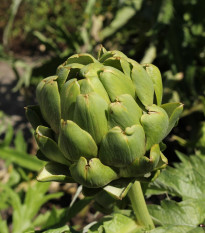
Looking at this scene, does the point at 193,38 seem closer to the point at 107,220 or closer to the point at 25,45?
the point at 107,220

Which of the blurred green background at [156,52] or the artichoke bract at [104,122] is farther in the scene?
the blurred green background at [156,52]

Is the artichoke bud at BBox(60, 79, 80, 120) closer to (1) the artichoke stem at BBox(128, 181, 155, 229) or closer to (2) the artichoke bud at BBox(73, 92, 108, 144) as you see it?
(2) the artichoke bud at BBox(73, 92, 108, 144)

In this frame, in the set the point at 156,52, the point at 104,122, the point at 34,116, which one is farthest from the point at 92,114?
the point at 156,52

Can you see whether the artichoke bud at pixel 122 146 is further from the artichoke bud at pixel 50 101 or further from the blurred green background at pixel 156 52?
the blurred green background at pixel 156 52

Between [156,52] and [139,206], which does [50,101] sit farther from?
[156,52]

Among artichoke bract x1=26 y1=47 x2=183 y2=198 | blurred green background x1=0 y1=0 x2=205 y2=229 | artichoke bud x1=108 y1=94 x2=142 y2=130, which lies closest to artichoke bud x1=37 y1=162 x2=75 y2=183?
artichoke bract x1=26 y1=47 x2=183 y2=198

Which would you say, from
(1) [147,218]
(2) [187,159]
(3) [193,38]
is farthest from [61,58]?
(1) [147,218]

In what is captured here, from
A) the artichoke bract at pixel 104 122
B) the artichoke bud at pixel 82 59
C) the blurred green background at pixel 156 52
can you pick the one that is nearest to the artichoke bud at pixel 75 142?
the artichoke bract at pixel 104 122
